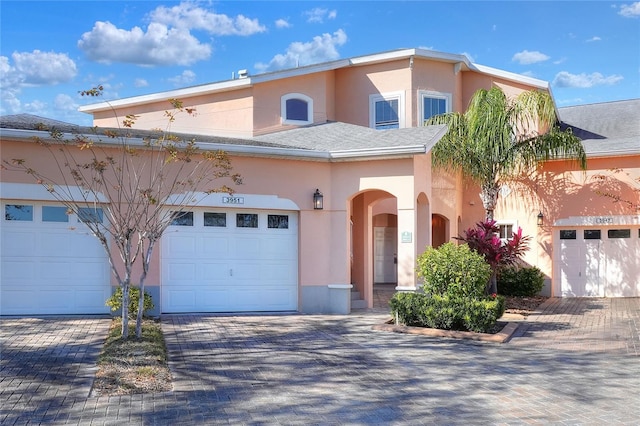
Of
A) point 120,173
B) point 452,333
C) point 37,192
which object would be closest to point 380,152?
point 452,333

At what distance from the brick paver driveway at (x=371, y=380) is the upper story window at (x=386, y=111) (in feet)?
30.3

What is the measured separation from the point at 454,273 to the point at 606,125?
12299 millimetres

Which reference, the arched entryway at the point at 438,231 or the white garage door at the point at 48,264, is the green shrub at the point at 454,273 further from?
the arched entryway at the point at 438,231

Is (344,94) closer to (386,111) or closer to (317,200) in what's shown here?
(386,111)

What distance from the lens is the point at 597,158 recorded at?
1836 cm

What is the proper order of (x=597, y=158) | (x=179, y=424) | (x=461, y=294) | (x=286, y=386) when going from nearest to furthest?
(x=179, y=424), (x=286, y=386), (x=461, y=294), (x=597, y=158)

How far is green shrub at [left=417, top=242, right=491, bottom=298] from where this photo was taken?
12.1 meters

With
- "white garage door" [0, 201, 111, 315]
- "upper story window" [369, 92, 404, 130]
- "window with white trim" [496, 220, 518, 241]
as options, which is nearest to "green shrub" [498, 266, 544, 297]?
"window with white trim" [496, 220, 518, 241]

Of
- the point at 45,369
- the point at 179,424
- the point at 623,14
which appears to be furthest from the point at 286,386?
the point at 623,14

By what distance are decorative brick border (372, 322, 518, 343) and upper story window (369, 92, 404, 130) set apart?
357 inches

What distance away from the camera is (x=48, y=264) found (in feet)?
41.4

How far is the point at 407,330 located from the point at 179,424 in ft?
21.0

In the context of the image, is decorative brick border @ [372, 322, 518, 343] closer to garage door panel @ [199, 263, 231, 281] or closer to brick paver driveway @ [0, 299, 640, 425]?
brick paver driveway @ [0, 299, 640, 425]

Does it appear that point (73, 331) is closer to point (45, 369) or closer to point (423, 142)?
point (45, 369)
